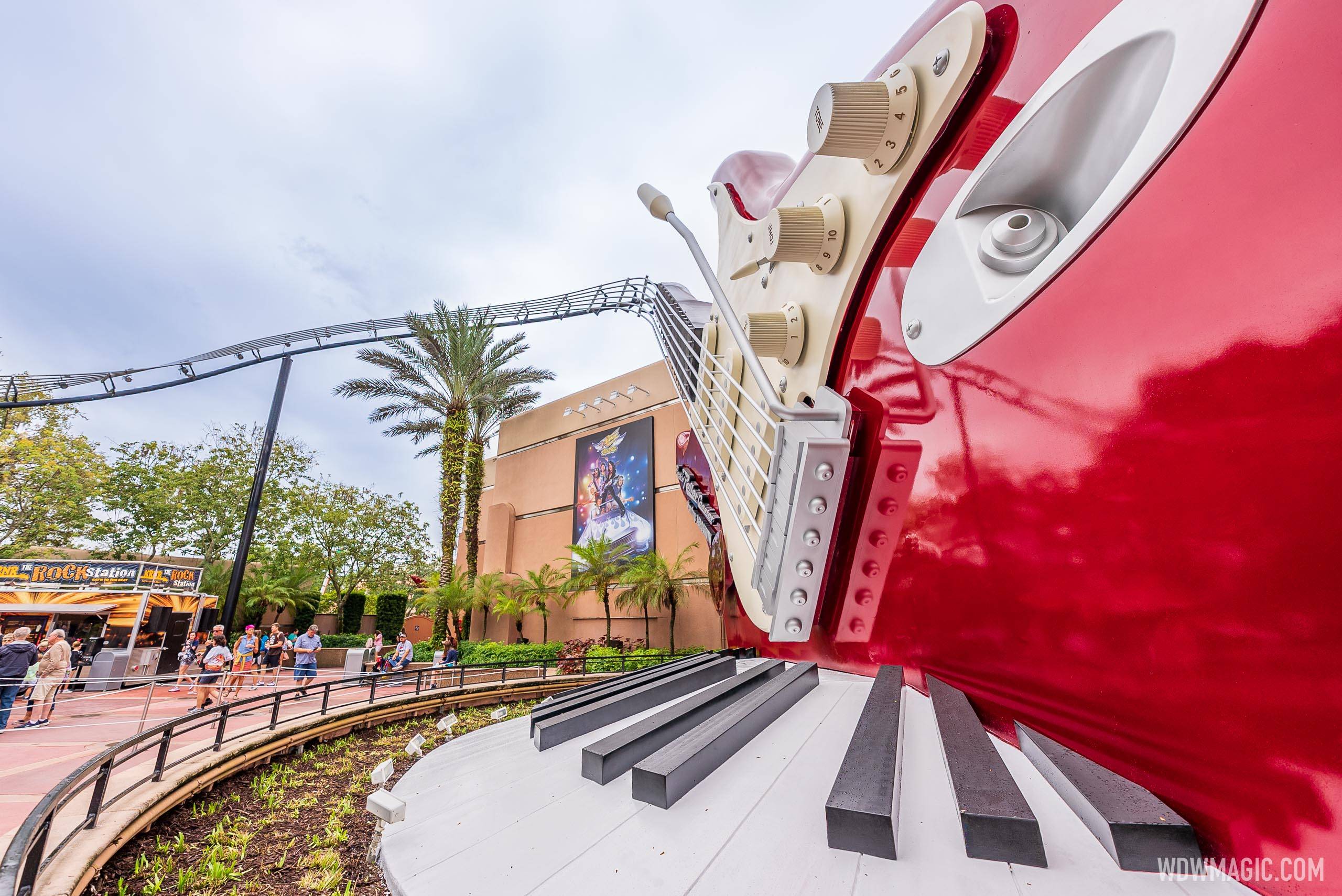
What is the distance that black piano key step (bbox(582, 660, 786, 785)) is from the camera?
1624 mm

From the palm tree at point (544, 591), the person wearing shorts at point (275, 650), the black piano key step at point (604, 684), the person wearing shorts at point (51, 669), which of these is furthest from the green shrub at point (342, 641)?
the black piano key step at point (604, 684)

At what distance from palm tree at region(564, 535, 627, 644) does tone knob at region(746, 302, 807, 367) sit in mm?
15471

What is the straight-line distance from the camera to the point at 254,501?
15.0 meters

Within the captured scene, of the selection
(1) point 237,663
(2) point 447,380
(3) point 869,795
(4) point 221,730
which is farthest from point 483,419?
(3) point 869,795

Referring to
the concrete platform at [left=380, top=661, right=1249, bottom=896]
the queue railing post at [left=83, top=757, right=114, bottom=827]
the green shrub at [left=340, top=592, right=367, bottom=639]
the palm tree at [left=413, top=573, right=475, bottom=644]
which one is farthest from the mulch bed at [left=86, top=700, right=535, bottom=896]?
the green shrub at [left=340, top=592, right=367, bottom=639]

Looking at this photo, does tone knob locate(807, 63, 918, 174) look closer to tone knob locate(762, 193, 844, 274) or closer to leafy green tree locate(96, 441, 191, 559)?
tone knob locate(762, 193, 844, 274)

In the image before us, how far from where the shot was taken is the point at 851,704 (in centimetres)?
223

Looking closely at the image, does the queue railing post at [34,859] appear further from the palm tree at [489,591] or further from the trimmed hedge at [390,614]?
the trimmed hedge at [390,614]

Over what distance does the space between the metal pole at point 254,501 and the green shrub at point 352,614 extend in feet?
32.2

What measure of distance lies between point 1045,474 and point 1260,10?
0.96m

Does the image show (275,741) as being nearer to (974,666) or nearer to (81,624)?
(974,666)

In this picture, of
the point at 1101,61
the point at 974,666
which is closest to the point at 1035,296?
the point at 1101,61

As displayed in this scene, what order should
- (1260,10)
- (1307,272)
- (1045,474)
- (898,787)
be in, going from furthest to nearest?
(1045,474) → (898,787) → (1260,10) → (1307,272)

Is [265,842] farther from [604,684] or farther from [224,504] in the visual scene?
[224,504]
